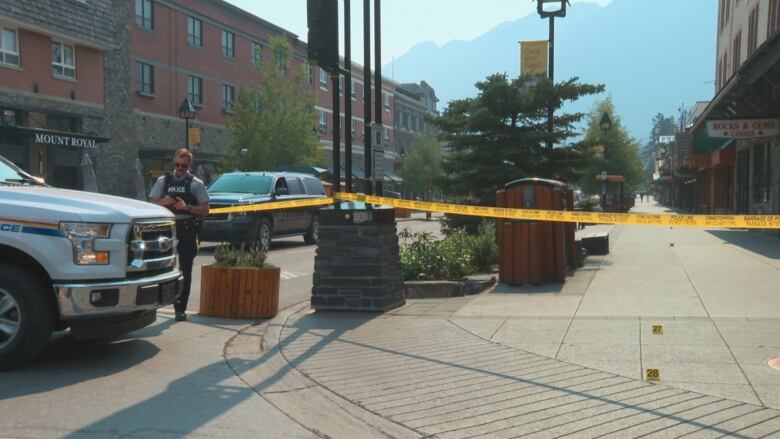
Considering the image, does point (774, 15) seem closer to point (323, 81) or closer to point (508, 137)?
point (508, 137)

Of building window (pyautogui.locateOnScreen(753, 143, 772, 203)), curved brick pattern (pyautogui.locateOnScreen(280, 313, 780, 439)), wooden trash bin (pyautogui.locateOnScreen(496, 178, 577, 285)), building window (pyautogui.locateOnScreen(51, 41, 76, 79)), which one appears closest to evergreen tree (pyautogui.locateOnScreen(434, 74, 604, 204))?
wooden trash bin (pyautogui.locateOnScreen(496, 178, 577, 285))

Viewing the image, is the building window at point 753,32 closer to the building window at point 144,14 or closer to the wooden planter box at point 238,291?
the wooden planter box at point 238,291

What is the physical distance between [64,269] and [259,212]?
1005 cm

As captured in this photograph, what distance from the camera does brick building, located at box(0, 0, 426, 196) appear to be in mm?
26797

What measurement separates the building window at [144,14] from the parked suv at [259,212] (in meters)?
20.9

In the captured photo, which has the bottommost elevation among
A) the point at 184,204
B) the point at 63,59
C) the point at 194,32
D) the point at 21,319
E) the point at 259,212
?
the point at 21,319

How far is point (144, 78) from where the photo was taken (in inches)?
1403

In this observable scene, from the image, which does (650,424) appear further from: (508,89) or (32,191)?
(508,89)

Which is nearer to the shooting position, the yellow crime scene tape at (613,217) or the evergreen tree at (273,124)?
the yellow crime scene tape at (613,217)

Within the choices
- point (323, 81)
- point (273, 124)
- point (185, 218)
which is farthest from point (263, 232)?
point (323, 81)

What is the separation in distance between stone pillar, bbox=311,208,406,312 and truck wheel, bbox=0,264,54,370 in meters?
3.46

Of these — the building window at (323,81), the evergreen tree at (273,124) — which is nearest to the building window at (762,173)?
the evergreen tree at (273,124)

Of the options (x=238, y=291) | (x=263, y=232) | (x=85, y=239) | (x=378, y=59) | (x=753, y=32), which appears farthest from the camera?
(x=753, y=32)

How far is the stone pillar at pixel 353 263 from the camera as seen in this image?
838cm
